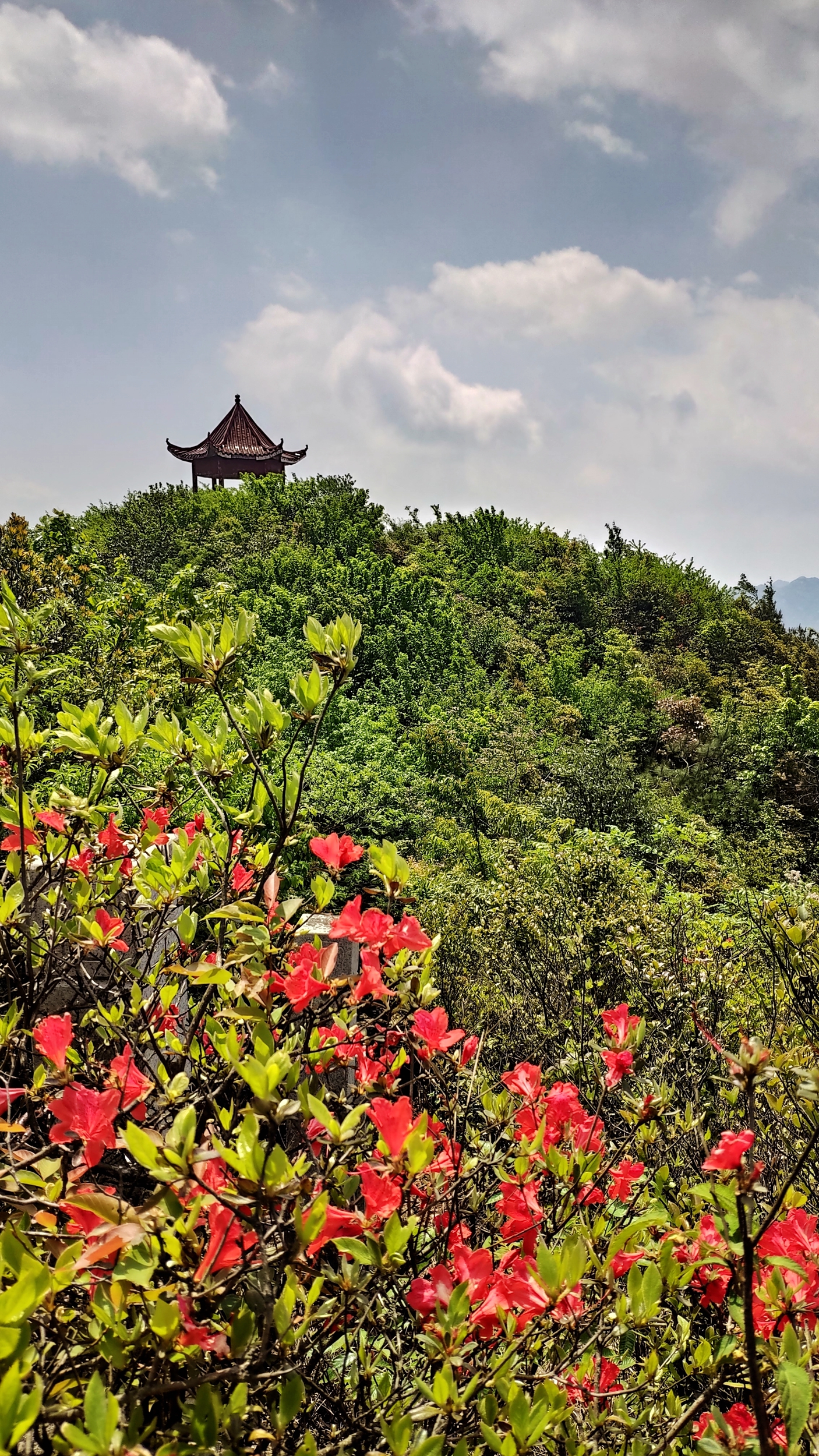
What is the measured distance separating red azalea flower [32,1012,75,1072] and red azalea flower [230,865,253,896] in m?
0.39

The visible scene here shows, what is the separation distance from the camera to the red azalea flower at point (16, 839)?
1396 millimetres

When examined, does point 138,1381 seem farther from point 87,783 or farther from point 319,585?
point 319,585

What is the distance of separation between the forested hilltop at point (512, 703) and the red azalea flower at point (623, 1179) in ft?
5.11

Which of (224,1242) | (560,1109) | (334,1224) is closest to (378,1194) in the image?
(334,1224)

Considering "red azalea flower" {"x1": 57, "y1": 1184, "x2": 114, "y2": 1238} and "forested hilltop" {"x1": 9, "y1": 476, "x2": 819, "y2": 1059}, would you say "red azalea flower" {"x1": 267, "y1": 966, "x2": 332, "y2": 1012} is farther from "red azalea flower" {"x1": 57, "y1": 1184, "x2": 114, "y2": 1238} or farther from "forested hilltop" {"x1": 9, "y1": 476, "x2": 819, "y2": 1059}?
"forested hilltop" {"x1": 9, "y1": 476, "x2": 819, "y2": 1059}

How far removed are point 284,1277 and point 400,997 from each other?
34 cm

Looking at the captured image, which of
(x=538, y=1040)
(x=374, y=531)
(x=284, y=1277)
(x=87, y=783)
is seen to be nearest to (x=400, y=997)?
(x=284, y=1277)

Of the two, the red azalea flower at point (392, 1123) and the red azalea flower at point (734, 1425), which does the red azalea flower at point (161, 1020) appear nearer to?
the red azalea flower at point (392, 1123)

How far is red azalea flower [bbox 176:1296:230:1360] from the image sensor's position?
711mm

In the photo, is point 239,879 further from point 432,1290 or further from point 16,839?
point 432,1290

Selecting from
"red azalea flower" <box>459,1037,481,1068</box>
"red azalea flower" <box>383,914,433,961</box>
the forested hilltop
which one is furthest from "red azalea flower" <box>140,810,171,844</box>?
the forested hilltop

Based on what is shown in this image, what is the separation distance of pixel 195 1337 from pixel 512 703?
11.9 meters

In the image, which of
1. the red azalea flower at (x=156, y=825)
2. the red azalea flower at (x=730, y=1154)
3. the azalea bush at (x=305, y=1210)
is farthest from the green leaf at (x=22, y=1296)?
the red azalea flower at (x=156, y=825)

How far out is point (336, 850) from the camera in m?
1.22
